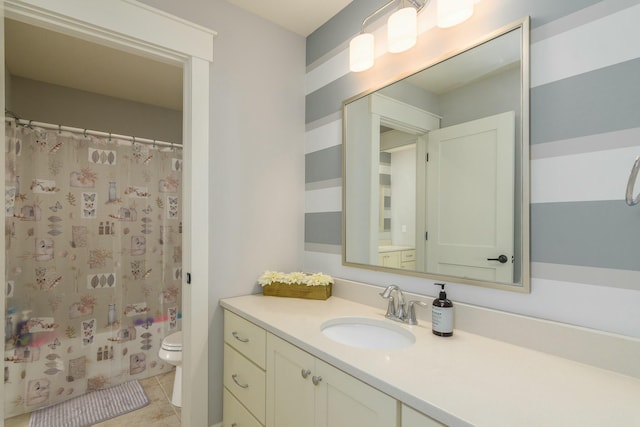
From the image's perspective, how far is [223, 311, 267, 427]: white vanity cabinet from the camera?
1.31 metres

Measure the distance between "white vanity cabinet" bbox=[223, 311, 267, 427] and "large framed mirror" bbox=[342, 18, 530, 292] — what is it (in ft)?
2.11

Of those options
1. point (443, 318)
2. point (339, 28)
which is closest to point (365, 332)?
point (443, 318)

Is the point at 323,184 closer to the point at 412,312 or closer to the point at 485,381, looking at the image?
the point at 412,312

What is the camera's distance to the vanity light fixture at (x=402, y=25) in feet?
3.76

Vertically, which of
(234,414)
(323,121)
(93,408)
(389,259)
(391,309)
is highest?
(323,121)

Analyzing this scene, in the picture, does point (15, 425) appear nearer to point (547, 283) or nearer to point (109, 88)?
point (109, 88)

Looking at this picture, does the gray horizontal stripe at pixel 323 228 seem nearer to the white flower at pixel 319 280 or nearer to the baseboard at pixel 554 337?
the white flower at pixel 319 280

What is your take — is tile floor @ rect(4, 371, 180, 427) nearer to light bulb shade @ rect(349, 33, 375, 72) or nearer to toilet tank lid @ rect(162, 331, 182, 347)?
toilet tank lid @ rect(162, 331, 182, 347)

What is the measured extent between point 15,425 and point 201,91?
7.51 ft

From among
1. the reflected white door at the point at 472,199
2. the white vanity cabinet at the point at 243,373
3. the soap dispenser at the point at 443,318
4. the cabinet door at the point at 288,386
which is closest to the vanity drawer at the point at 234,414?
the white vanity cabinet at the point at 243,373

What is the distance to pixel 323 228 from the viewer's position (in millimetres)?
1857

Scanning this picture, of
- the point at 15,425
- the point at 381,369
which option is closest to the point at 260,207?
the point at 381,369

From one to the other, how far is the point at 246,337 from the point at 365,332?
1.80 ft

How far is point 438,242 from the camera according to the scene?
1.29 m
